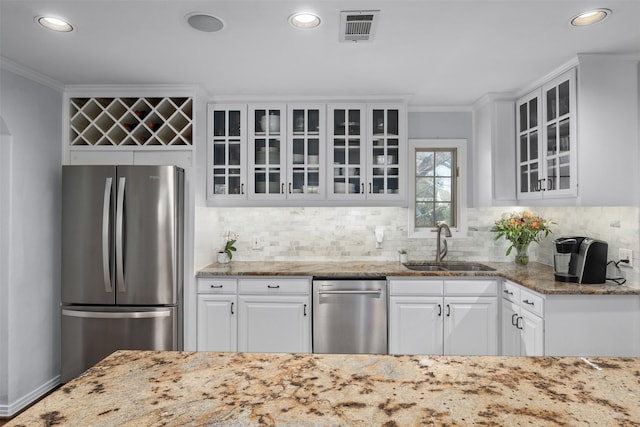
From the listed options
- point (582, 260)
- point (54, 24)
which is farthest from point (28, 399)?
point (582, 260)

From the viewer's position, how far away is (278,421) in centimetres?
90

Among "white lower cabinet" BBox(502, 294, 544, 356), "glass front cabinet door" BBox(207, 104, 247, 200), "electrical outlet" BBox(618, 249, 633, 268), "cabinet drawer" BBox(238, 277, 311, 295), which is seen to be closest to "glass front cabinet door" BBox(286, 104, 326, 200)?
"glass front cabinet door" BBox(207, 104, 247, 200)

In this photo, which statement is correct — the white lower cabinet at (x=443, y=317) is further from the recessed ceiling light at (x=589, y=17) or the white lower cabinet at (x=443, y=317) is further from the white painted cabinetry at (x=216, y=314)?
the recessed ceiling light at (x=589, y=17)

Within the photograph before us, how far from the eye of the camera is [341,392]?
1039 mm

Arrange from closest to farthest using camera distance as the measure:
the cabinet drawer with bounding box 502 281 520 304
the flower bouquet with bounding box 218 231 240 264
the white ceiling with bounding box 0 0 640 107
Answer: the white ceiling with bounding box 0 0 640 107, the cabinet drawer with bounding box 502 281 520 304, the flower bouquet with bounding box 218 231 240 264

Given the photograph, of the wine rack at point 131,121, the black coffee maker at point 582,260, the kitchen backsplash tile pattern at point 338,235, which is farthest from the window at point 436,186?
the wine rack at point 131,121

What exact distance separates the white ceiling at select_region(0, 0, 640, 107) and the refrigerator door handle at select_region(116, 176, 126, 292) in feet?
2.88

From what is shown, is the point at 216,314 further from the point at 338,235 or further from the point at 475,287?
the point at 475,287

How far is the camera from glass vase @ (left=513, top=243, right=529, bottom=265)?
3496 millimetres

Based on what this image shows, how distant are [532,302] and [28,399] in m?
3.73

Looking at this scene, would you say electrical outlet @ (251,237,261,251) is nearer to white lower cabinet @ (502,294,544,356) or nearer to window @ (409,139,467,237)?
window @ (409,139,467,237)

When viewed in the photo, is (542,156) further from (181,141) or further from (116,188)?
(116,188)

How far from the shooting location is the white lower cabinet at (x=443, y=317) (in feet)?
10.3

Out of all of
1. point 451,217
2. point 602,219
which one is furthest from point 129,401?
point 451,217
